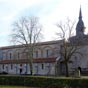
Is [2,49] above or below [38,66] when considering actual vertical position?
above

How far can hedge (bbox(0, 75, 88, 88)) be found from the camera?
35.4 metres

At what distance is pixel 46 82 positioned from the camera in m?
39.8

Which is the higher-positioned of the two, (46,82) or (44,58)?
(44,58)

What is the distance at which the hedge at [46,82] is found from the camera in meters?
35.4

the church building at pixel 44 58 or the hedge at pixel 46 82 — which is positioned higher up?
the church building at pixel 44 58

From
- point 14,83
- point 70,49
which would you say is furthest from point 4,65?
point 14,83

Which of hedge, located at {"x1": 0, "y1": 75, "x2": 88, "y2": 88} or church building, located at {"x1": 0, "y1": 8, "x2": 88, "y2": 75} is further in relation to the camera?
church building, located at {"x1": 0, "y1": 8, "x2": 88, "y2": 75}

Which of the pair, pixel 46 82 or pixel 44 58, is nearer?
pixel 46 82

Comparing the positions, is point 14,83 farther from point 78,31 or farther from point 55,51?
point 78,31

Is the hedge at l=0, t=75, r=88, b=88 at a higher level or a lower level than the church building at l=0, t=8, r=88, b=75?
lower

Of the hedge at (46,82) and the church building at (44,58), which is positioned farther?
the church building at (44,58)

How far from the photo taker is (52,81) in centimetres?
3884

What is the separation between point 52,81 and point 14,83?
933 cm

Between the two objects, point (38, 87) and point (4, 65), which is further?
point (4, 65)
